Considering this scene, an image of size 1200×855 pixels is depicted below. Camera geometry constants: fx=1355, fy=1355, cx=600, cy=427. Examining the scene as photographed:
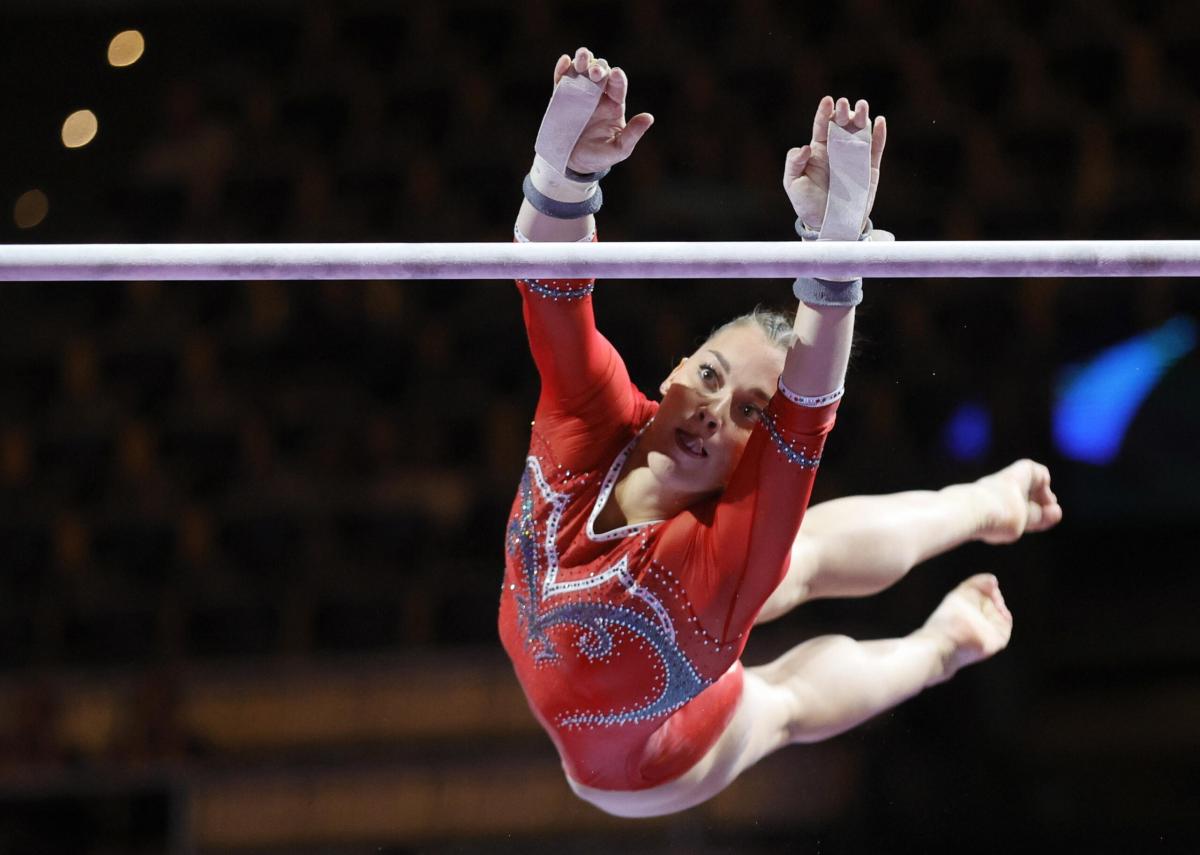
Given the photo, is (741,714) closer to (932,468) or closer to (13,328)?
(932,468)

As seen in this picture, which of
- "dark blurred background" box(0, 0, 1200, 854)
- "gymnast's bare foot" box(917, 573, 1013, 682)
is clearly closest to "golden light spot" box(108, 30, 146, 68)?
"dark blurred background" box(0, 0, 1200, 854)

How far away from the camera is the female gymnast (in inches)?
65.2

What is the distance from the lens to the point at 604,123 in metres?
1.65

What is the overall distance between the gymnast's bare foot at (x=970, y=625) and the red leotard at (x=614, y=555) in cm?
57

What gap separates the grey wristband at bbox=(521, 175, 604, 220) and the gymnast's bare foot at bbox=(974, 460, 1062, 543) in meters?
0.92

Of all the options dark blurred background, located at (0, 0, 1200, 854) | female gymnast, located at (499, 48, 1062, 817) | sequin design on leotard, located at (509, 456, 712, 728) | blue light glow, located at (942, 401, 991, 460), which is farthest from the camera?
blue light glow, located at (942, 401, 991, 460)

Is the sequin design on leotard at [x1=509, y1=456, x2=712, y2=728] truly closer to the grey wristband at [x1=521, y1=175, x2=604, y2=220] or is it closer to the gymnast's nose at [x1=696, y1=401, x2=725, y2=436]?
the gymnast's nose at [x1=696, y1=401, x2=725, y2=436]

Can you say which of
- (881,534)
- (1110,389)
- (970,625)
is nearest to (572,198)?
(881,534)

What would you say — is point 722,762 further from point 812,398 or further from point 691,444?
point 812,398

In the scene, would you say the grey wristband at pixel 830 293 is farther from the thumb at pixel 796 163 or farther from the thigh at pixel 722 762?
the thigh at pixel 722 762

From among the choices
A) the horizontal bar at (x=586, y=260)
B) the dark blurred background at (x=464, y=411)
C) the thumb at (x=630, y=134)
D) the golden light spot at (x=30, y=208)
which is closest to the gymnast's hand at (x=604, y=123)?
the thumb at (x=630, y=134)

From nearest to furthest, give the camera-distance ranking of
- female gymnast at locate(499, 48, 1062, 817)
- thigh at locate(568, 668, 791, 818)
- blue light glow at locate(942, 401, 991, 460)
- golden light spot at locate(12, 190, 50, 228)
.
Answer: female gymnast at locate(499, 48, 1062, 817) < thigh at locate(568, 668, 791, 818) < blue light glow at locate(942, 401, 991, 460) < golden light spot at locate(12, 190, 50, 228)

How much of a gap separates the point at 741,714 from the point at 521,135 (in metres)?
2.12

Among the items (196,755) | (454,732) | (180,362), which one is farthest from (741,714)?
(180,362)
